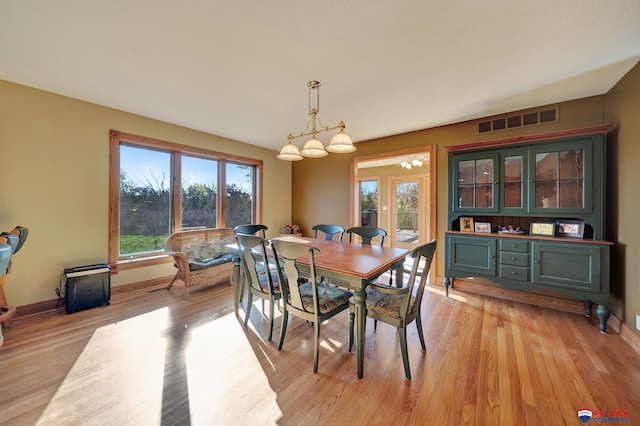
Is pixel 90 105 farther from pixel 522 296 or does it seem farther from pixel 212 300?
pixel 522 296

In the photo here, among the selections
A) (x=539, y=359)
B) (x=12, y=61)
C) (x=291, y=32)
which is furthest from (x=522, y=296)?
(x=12, y=61)

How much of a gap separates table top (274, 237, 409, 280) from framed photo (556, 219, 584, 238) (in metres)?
2.06

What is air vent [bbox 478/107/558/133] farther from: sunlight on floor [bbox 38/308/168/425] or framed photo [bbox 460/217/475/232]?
sunlight on floor [bbox 38/308/168/425]

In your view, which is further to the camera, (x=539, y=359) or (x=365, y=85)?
(x=365, y=85)

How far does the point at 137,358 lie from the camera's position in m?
2.01

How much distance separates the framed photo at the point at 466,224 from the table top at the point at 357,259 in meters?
1.60

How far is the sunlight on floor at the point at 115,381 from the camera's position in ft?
4.83

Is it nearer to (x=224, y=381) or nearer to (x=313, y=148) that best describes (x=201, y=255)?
(x=224, y=381)

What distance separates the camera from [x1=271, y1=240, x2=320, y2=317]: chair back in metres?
1.81

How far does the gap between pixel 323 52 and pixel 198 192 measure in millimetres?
3283

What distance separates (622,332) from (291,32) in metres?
3.98

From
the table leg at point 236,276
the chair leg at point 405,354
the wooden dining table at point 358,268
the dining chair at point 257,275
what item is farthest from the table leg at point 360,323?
the table leg at point 236,276

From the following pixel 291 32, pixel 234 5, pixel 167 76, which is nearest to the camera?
pixel 234 5

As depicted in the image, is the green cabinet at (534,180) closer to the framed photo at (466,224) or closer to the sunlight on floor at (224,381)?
the framed photo at (466,224)
